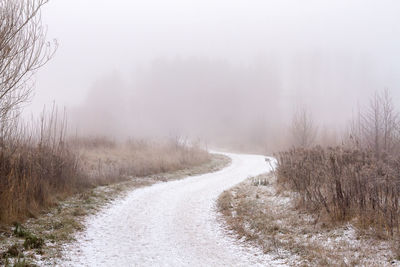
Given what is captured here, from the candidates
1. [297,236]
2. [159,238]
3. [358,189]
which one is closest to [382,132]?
[358,189]

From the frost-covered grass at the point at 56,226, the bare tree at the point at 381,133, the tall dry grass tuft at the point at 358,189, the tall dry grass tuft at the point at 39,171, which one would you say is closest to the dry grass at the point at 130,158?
the tall dry grass tuft at the point at 39,171

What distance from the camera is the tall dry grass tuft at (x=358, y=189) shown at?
5988 mm

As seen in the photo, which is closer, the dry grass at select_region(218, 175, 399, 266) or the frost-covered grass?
the dry grass at select_region(218, 175, 399, 266)

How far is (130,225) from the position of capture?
25.9 ft

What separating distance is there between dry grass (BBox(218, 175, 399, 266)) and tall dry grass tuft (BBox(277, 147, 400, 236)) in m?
0.32

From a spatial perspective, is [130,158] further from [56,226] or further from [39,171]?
[56,226]

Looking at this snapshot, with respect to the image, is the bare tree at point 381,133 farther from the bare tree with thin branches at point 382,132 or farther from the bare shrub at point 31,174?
the bare shrub at point 31,174

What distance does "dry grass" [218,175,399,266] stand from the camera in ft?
17.3

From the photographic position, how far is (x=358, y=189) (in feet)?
22.5

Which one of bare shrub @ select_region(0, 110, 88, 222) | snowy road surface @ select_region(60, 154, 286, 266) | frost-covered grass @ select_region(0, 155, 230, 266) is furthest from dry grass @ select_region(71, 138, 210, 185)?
snowy road surface @ select_region(60, 154, 286, 266)

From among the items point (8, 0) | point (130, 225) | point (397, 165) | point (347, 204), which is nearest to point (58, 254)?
point (130, 225)

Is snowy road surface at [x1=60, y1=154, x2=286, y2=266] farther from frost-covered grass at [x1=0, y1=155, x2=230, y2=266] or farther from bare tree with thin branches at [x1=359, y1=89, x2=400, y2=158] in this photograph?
bare tree with thin branches at [x1=359, y1=89, x2=400, y2=158]

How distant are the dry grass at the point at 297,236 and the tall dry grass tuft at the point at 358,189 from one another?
0.32 meters

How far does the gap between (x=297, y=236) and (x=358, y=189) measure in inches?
69.4
